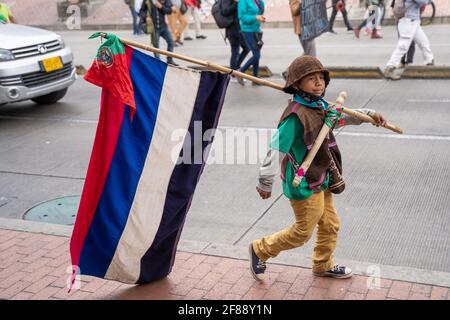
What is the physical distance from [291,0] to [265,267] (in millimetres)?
7655

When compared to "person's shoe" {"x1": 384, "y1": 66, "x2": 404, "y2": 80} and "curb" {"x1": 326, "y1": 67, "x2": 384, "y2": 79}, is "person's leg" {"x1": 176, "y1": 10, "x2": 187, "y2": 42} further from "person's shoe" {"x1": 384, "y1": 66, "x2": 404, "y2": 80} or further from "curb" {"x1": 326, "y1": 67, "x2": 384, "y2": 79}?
"person's shoe" {"x1": 384, "y1": 66, "x2": 404, "y2": 80}

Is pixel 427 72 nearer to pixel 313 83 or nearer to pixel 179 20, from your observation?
pixel 313 83

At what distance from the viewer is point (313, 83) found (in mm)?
4184

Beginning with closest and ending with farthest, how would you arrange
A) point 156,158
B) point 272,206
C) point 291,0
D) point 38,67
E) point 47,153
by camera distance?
point 156,158 < point 272,206 < point 47,153 < point 38,67 < point 291,0

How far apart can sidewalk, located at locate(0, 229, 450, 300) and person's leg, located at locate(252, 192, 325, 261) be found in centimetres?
26

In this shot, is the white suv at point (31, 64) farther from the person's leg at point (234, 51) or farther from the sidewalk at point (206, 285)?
the sidewalk at point (206, 285)

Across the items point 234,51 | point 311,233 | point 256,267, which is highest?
point 311,233

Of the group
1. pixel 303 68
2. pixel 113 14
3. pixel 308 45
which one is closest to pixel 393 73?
pixel 308 45

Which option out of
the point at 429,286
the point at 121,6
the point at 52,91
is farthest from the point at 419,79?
the point at 121,6

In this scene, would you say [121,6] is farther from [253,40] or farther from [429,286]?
[429,286]

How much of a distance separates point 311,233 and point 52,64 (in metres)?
7.04

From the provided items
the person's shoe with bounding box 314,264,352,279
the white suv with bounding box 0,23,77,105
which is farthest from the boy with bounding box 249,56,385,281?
the white suv with bounding box 0,23,77,105

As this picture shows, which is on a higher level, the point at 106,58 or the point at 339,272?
the point at 106,58
